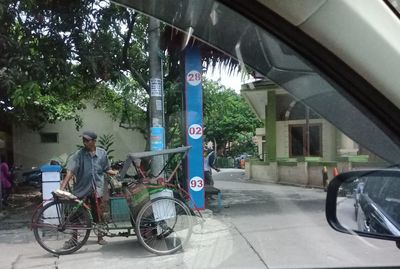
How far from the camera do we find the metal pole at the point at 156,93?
1836mm

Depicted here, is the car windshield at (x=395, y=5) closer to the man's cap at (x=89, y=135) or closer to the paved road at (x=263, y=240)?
the paved road at (x=263, y=240)

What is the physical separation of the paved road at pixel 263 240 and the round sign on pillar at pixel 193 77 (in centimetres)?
35

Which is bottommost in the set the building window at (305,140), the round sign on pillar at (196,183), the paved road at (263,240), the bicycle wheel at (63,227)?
the bicycle wheel at (63,227)

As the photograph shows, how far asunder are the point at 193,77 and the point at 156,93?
0.44m

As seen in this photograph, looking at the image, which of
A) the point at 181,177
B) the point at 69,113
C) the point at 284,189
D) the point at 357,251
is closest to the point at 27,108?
the point at 69,113

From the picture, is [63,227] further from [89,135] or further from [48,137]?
[48,137]

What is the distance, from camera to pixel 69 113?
2.44m

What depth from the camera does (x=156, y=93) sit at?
2258 millimetres

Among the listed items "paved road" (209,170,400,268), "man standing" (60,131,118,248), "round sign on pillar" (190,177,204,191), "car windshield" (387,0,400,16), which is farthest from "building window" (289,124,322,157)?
"man standing" (60,131,118,248)

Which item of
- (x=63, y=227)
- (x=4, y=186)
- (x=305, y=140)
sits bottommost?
(x=63, y=227)

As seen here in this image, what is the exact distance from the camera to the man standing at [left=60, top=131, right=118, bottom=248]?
298 cm

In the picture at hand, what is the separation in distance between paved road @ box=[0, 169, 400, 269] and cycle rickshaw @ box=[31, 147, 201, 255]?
0.13 m

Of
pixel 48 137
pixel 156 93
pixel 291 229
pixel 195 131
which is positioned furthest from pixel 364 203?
pixel 48 137

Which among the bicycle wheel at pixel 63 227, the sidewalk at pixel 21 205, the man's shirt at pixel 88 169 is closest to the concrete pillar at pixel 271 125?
the man's shirt at pixel 88 169
